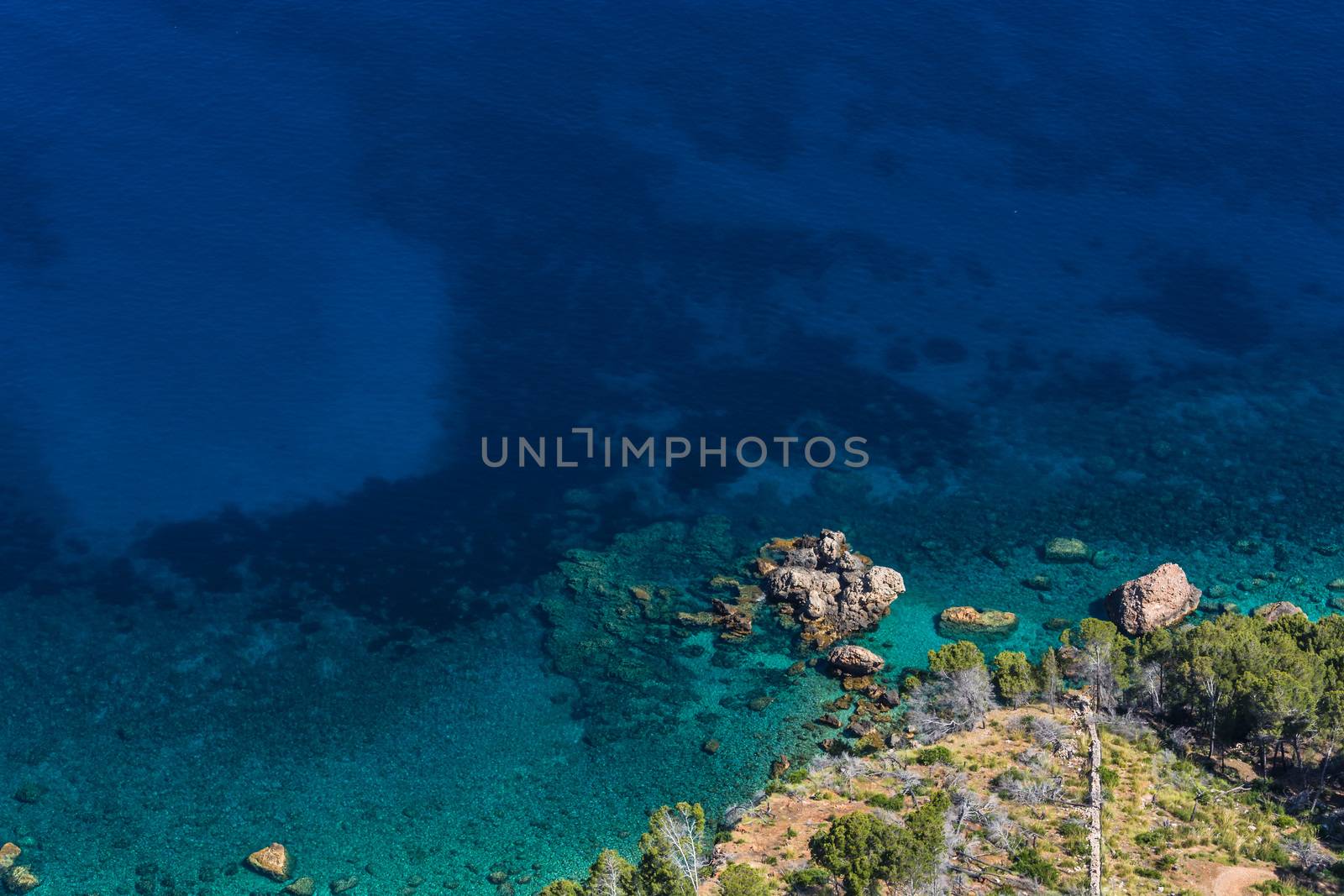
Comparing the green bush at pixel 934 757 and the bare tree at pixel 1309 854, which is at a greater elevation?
the green bush at pixel 934 757

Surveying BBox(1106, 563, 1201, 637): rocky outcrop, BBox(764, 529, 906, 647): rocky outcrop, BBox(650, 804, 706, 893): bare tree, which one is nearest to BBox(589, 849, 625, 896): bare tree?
BBox(650, 804, 706, 893): bare tree

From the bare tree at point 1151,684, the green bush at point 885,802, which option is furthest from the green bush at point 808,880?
the bare tree at point 1151,684

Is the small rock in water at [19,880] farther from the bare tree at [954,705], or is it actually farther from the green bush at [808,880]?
the bare tree at [954,705]

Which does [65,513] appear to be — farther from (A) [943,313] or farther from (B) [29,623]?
(A) [943,313]

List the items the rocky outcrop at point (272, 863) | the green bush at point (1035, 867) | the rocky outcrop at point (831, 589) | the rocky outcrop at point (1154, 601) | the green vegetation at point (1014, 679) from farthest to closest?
1. the rocky outcrop at point (831, 589)
2. the rocky outcrop at point (1154, 601)
3. the green vegetation at point (1014, 679)
4. the rocky outcrop at point (272, 863)
5. the green bush at point (1035, 867)

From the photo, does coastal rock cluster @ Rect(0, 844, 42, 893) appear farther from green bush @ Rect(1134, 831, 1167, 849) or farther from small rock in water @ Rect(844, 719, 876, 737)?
green bush @ Rect(1134, 831, 1167, 849)

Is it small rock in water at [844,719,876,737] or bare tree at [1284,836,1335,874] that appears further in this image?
small rock in water at [844,719,876,737]

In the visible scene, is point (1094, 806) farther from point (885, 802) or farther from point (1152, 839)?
point (885, 802)
